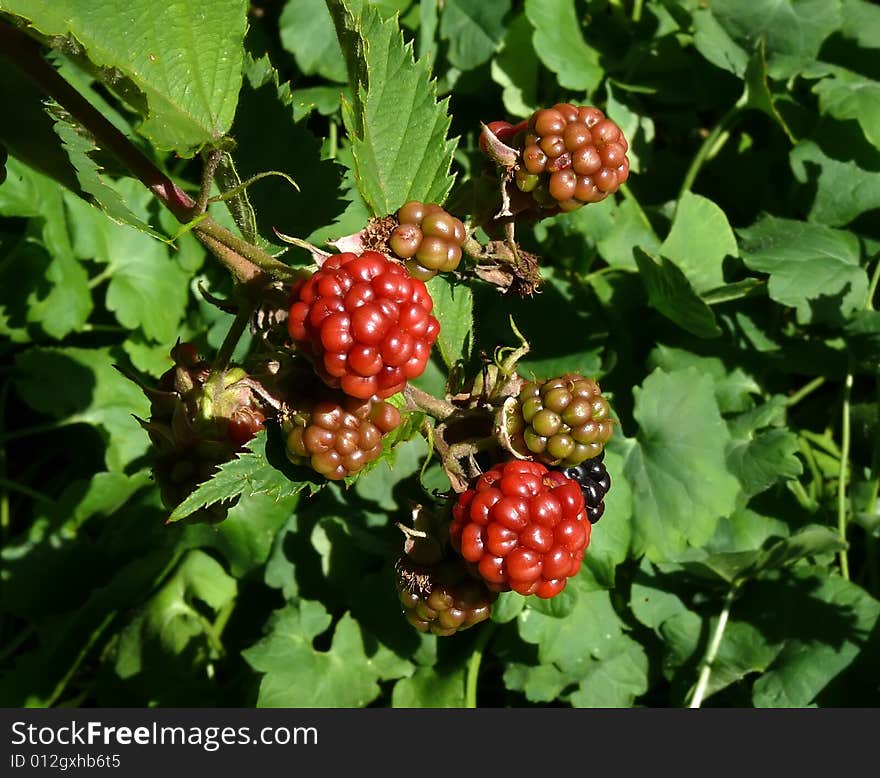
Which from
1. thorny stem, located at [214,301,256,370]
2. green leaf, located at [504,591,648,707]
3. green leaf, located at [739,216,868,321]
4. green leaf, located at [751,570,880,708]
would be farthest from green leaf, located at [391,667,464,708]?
thorny stem, located at [214,301,256,370]

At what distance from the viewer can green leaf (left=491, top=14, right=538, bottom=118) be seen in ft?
7.97

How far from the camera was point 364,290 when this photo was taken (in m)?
1.05

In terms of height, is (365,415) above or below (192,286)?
above

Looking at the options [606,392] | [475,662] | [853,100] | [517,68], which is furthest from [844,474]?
[517,68]

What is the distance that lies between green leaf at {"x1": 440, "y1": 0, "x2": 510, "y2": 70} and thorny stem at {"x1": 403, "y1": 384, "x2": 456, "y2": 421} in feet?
4.32

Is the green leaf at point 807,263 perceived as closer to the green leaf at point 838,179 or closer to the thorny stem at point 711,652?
the green leaf at point 838,179

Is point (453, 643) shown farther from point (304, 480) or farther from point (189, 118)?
point (189, 118)

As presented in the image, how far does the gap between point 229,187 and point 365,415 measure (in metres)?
0.42

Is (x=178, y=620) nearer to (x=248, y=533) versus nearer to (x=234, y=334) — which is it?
(x=248, y=533)

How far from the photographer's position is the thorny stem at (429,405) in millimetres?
1396

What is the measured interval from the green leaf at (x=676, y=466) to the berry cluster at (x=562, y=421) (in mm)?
864

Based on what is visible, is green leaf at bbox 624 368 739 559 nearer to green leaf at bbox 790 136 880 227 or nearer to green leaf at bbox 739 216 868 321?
green leaf at bbox 739 216 868 321

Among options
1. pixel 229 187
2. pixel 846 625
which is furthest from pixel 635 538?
pixel 229 187

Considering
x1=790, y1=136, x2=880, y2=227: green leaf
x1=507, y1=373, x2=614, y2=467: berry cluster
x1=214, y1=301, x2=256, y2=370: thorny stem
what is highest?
x1=214, y1=301, x2=256, y2=370: thorny stem
